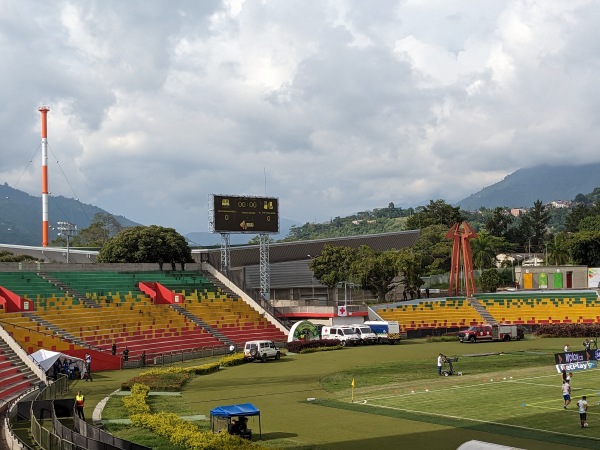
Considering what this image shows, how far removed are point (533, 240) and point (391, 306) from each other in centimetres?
11791

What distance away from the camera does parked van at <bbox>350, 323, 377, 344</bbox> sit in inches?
2753

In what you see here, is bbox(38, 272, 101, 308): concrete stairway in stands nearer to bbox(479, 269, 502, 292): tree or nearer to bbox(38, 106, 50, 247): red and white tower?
bbox(38, 106, 50, 247): red and white tower

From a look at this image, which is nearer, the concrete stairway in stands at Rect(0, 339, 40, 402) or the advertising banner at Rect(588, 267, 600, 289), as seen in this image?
the concrete stairway in stands at Rect(0, 339, 40, 402)

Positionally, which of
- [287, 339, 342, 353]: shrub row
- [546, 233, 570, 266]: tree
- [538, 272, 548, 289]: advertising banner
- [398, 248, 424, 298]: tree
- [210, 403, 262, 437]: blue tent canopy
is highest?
[546, 233, 570, 266]: tree

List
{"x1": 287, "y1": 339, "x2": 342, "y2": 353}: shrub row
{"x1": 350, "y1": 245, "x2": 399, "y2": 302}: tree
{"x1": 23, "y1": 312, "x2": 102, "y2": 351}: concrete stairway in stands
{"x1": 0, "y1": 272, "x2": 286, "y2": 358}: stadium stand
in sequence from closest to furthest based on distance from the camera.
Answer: {"x1": 23, "y1": 312, "x2": 102, "y2": 351}: concrete stairway in stands → {"x1": 0, "y1": 272, "x2": 286, "y2": 358}: stadium stand → {"x1": 287, "y1": 339, "x2": 342, "y2": 353}: shrub row → {"x1": 350, "y1": 245, "x2": 399, "y2": 302}: tree

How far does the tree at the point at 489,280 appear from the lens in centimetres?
11175

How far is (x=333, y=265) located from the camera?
10312 cm

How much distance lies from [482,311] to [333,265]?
2368cm

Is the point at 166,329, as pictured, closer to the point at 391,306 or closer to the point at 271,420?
the point at 391,306

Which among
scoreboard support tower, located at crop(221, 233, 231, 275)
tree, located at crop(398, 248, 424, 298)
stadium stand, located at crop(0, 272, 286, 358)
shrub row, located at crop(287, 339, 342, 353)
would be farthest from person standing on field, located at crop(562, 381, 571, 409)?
Result: tree, located at crop(398, 248, 424, 298)

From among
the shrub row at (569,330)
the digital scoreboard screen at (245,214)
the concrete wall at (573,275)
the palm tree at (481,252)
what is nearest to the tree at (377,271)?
the digital scoreboard screen at (245,214)

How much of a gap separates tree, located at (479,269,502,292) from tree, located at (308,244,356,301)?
2374 cm

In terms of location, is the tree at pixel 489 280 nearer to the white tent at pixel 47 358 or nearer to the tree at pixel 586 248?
the tree at pixel 586 248

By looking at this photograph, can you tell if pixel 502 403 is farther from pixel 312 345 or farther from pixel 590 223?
pixel 590 223
